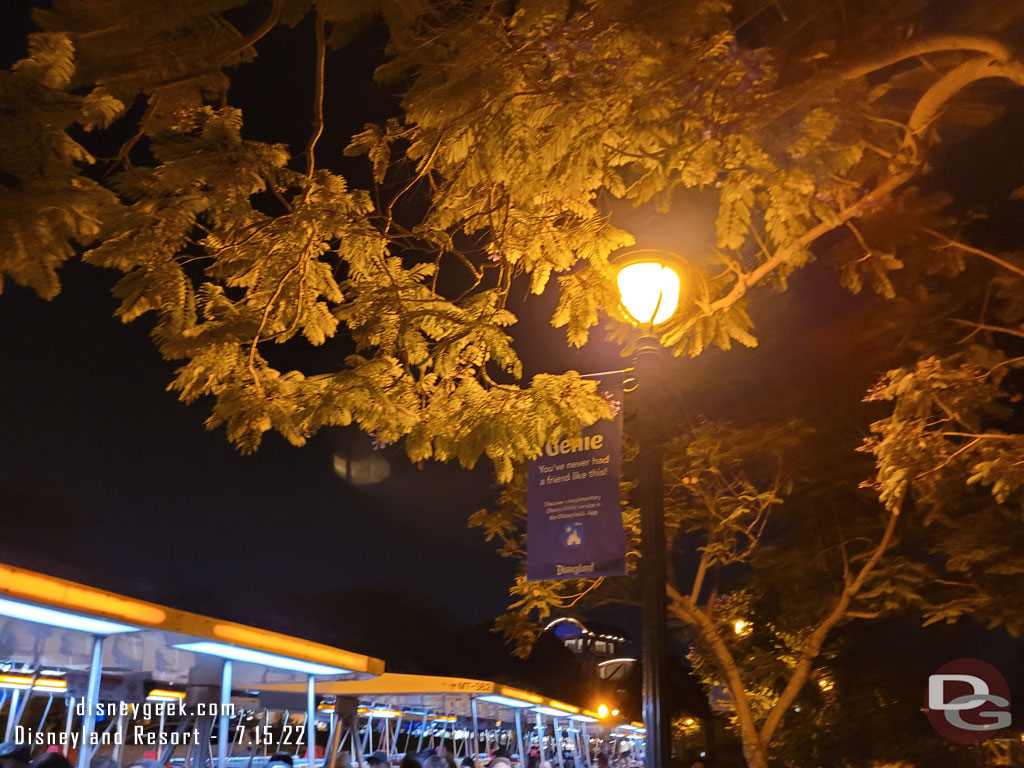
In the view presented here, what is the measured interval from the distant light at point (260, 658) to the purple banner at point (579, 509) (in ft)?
8.36

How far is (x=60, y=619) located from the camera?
5.38 m

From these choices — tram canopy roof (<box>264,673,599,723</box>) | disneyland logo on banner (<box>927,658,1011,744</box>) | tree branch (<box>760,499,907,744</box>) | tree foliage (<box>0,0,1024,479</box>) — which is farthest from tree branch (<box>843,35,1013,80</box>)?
disneyland logo on banner (<box>927,658,1011,744</box>)

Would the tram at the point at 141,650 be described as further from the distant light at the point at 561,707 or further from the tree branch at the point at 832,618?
the tree branch at the point at 832,618

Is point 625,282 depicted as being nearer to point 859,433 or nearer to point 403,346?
point 403,346

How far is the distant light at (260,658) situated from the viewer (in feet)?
21.6

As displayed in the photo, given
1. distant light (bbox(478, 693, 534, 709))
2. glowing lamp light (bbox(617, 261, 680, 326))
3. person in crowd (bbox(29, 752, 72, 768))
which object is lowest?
person in crowd (bbox(29, 752, 72, 768))

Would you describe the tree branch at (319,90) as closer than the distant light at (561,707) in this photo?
Yes

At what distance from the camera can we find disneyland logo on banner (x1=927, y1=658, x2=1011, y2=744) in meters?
25.7

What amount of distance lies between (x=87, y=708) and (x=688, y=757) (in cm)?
3696

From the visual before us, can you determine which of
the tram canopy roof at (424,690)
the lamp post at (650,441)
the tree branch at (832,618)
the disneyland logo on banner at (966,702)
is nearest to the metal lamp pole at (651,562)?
the lamp post at (650,441)

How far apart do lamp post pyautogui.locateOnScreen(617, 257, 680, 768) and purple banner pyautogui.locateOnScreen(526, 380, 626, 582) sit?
50 cm

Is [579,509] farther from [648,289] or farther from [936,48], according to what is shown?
[936,48]

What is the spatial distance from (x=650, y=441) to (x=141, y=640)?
4115 millimetres

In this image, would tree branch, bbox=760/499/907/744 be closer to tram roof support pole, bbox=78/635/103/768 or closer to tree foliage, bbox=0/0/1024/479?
tree foliage, bbox=0/0/1024/479
